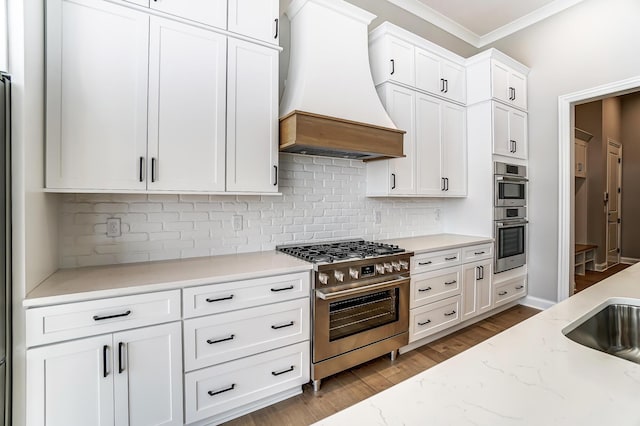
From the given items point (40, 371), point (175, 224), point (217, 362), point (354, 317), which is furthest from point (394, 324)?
point (40, 371)

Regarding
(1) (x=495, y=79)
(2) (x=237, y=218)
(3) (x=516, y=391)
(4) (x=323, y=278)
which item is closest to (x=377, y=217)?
(4) (x=323, y=278)

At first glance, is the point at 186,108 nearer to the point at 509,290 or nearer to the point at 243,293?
the point at 243,293

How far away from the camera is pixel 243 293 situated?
1870 mm

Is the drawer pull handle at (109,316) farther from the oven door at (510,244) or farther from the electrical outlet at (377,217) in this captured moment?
the oven door at (510,244)

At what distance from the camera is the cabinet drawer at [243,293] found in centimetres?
173

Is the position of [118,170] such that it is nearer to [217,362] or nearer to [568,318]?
[217,362]

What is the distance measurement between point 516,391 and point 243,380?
1628 millimetres

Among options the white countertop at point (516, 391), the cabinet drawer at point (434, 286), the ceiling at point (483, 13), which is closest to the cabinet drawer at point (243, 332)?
the cabinet drawer at point (434, 286)

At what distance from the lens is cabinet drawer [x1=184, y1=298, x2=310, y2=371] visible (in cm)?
174

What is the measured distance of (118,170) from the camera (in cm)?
180

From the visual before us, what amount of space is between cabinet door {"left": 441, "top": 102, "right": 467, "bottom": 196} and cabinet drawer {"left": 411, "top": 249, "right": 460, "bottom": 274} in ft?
2.62

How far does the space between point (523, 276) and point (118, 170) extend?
4381mm

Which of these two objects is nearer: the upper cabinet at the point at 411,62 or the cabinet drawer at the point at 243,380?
the cabinet drawer at the point at 243,380

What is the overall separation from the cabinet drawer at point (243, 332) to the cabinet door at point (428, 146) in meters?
1.92
